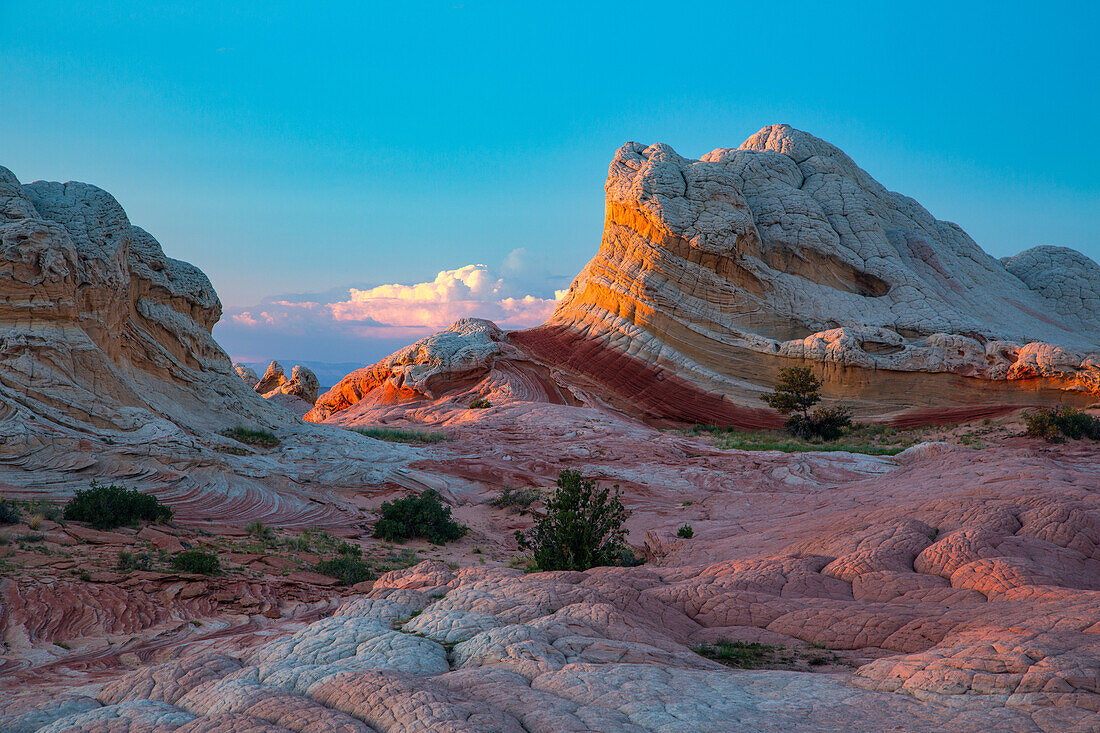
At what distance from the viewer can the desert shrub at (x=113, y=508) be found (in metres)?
11.2

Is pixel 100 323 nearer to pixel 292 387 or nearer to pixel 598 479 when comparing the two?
pixel 598 479

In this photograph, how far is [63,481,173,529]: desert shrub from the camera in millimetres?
11227

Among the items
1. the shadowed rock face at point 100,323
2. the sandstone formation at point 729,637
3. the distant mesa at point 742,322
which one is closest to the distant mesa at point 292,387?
the distant mesa at point 742,322

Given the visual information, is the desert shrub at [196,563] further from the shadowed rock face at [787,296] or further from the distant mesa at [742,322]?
the shadowed rock face at [787,296]

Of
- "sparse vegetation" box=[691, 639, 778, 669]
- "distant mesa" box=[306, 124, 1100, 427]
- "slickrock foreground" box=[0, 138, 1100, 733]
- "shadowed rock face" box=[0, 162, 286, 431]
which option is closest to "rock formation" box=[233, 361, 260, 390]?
"distant mesa" box=[306, 124, 1100, 427]

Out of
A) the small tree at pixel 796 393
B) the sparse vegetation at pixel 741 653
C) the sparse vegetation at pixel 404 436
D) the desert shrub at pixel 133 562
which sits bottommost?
the sparse vegetation at pixel 741 653

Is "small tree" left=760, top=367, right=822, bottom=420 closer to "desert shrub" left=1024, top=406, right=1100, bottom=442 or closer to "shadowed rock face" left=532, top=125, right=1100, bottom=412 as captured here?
"shadowed rock face" left=532, top=125, right=1100, bottom=412

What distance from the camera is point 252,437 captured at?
19234mm

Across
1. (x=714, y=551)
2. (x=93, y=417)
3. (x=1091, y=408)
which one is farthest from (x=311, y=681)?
(x=1091, y=408)

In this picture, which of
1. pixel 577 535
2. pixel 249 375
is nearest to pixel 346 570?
pixel 577 535

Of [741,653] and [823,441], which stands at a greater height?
[823,441]

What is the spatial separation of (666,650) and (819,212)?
121 feet

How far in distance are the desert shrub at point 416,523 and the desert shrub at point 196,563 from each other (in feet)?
14.0

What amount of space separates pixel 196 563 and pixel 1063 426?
25.6 metres
